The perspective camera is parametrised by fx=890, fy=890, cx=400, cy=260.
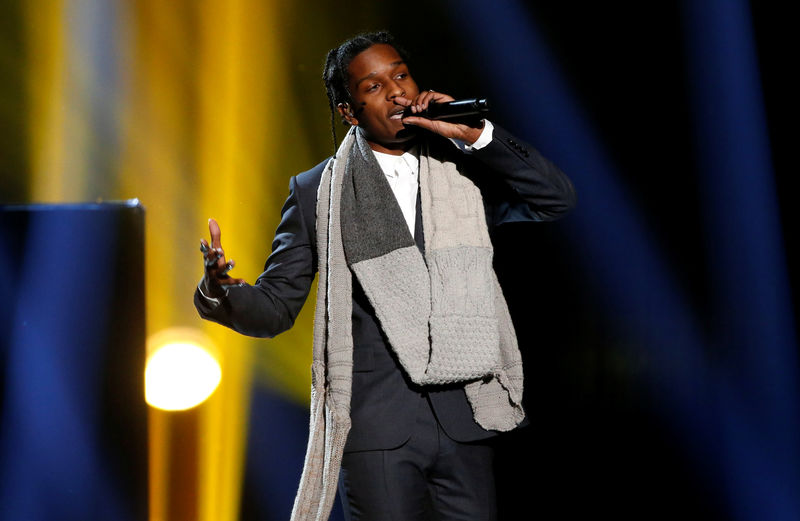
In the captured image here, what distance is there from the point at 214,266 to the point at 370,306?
334 mm

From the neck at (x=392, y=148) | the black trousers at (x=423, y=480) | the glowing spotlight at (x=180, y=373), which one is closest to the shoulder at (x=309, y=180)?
the neck at (x=392, y=148)

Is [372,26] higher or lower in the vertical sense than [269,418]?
higher

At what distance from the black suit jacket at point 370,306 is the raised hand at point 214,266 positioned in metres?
0.02

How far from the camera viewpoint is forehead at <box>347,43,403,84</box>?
A: 198cm

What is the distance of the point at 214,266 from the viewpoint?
167 centimetres

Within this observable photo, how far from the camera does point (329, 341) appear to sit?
5.81 feet

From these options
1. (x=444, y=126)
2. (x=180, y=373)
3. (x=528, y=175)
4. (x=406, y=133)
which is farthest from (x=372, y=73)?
Result: (x=180, y=373)

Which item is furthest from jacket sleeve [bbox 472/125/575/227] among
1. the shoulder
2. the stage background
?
the stage background

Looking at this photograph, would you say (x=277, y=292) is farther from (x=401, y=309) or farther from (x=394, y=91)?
(x=394, y=91)

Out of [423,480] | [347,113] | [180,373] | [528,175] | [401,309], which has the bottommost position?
[423,480]

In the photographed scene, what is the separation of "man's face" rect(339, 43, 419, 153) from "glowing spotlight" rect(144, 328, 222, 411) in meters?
1.50

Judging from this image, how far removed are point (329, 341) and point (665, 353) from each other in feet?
4.30

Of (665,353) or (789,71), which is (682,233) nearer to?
(665,353)

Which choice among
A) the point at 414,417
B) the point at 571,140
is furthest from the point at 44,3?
the point at 414,417
